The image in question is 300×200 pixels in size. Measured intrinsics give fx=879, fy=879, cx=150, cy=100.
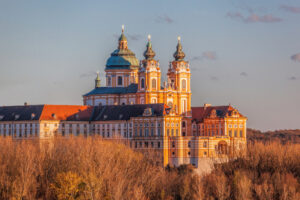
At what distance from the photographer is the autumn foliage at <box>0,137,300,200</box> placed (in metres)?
92.6

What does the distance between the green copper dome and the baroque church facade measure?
8.57 ft

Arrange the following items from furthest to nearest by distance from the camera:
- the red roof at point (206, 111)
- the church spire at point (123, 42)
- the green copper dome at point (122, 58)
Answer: the church spire at point (123, 42), the green copper dome at point (122, 58), the red roof at point (206, 111)

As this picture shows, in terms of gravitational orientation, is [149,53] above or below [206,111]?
above

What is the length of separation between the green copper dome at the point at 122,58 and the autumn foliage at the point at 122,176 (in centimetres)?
5486

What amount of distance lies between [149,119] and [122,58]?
27140 mm

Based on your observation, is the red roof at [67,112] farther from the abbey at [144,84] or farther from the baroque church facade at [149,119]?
the abbey at [144,84]

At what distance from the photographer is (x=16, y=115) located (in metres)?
158

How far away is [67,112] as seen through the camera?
519ft

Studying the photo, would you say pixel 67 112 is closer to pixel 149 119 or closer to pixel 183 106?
pixel 149 119

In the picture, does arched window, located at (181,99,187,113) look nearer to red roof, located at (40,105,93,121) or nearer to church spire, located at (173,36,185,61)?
church spire, located at (173,36,185,61)

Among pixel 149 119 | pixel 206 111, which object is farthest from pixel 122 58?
pixel 149 119

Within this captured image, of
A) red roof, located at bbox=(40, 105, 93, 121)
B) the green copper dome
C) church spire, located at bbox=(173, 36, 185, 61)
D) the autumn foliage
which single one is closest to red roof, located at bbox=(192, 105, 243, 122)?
church spire, located at bbox=(173, 36, 185, 61)

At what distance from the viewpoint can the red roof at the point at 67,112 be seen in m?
155

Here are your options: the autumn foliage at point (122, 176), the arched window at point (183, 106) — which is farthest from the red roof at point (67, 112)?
the autumn foliage at point (122, 176)
